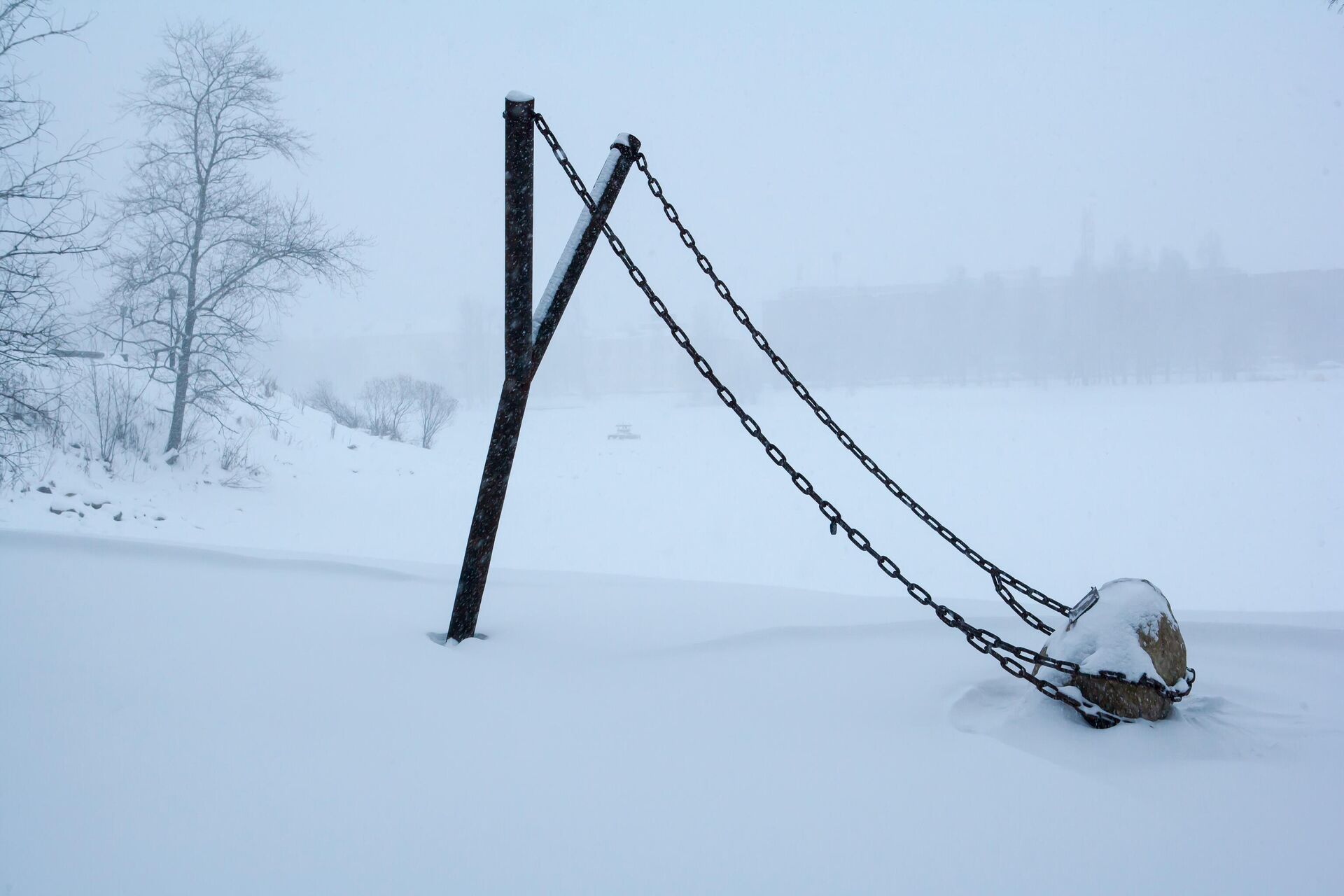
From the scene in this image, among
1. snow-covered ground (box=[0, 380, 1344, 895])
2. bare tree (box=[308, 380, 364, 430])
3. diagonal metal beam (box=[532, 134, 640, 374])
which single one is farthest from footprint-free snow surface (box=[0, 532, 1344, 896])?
bare tree (box=[308, 380, 364, 430])

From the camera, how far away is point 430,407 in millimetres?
28203

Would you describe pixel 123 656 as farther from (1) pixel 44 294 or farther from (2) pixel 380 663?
(1) pixel 44 294

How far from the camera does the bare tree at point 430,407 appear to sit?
91.1ft

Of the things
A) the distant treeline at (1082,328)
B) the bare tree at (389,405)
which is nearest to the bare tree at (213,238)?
the bare tree at (389,405)

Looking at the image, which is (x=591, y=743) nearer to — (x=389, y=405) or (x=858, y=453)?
(x=858, y=453)

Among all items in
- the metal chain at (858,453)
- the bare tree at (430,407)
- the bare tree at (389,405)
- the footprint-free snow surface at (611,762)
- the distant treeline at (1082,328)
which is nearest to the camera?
the footprint-free snow surface at (611,762)

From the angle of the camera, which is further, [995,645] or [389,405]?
[389,405]

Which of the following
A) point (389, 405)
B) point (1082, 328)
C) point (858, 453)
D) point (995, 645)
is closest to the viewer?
point (995, 645)

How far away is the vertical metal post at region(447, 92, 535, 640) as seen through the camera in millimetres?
2844

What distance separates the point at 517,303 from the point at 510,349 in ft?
0.59

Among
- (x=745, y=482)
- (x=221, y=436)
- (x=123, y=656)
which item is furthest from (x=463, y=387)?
(x=123, y=656)

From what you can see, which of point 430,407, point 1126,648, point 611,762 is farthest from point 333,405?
point 1126,648

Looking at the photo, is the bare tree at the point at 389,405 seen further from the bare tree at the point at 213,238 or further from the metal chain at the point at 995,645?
the metal chain at the point at 995,645

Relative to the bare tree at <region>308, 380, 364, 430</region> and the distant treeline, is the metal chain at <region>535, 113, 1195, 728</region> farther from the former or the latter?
the distant treeline
